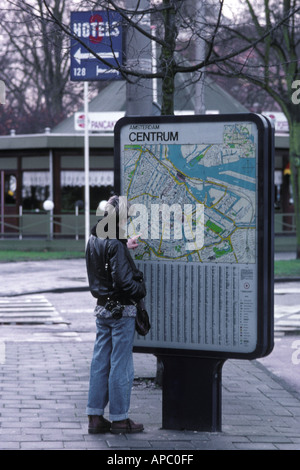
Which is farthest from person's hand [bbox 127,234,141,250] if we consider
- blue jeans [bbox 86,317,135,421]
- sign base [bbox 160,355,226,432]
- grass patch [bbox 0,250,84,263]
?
grass patch [bbox 0,250,84,263]

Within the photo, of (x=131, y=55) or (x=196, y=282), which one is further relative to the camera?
(x=131, y=55)

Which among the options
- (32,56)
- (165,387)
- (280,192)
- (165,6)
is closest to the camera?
(165,387)

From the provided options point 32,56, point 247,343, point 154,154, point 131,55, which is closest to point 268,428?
point 247,343

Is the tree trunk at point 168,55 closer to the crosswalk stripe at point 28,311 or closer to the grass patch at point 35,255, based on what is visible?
the crosswalk stripe at point 28,311

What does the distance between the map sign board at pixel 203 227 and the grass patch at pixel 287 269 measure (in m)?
14.5

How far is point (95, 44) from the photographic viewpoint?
9570 mm

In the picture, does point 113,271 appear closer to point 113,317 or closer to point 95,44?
point 113,317

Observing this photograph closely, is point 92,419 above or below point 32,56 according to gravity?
below

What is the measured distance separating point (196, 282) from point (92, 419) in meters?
1.19

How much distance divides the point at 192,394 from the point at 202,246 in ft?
3.41

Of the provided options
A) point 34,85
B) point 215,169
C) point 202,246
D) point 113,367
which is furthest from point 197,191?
point 34,85

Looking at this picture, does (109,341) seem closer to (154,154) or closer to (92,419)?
(92,419)

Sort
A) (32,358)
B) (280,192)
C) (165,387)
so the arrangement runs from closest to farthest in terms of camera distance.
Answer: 1. (165,387)
2. (32,358)
3. (280,192)

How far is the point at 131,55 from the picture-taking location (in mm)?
9031
